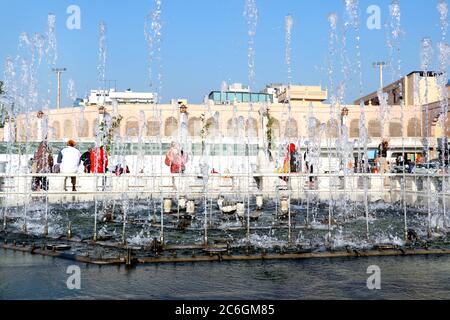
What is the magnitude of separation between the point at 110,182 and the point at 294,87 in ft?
173

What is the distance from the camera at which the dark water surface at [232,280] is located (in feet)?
11.2

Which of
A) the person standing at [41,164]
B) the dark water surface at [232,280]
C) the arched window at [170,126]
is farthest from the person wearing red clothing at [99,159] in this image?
the arched window at [170,126]

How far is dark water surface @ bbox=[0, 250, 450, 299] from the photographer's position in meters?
3.40

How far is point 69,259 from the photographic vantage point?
473 cm

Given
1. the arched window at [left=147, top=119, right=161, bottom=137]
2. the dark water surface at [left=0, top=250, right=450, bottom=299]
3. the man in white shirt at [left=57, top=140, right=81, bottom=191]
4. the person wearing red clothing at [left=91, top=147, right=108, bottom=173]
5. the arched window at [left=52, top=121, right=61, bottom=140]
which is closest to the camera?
the dark water surface at [left=0, top=250, right=450, bottom=299]

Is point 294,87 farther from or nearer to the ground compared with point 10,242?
farther from the ground

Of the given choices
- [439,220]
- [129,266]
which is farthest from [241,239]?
[439,220]

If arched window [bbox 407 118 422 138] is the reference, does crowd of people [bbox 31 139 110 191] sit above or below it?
below

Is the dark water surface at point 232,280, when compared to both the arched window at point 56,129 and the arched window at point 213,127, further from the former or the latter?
the arched window at point 56,129

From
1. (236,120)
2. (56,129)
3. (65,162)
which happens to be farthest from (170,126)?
(65,162)

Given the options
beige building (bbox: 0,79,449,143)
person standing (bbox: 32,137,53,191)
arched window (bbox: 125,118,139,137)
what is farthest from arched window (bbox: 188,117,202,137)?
person standing (bbox: 32,137,53,191)

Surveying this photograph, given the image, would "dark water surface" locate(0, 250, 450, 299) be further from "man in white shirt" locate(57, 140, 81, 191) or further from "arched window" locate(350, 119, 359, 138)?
"arched window" locate(350, 119, 359, 138)
